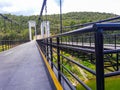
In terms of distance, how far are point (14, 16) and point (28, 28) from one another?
77.1ft

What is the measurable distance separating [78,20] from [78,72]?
10.3 m

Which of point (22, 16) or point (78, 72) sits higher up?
point (22, 16)

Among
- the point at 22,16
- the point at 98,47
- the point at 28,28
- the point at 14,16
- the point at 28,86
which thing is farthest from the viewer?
the point at 28,28

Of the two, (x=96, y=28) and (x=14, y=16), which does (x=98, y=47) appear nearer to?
(x=96, y=28)

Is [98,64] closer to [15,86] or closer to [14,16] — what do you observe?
[15,86]

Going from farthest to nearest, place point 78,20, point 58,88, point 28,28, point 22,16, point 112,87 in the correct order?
point 28,28
point 22,16
point 78,20
point 112,87
point 58,88

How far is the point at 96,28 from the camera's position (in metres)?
1.66

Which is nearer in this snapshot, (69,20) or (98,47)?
(98,47)

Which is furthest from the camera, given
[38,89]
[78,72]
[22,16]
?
[22,16]

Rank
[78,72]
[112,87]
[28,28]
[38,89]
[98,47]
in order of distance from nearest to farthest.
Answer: [98,47]
[38,89]
[112,87]
[78,72]
[28,28]

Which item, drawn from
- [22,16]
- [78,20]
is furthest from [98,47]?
[22,16]

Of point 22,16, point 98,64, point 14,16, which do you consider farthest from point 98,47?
point 22,16

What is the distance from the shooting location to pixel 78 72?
24141 mm

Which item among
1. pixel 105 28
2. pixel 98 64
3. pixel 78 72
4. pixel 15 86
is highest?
pixel 105 28
